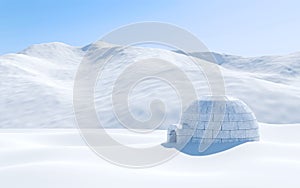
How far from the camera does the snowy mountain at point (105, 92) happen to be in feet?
197

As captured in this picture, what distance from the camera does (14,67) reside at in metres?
97.5

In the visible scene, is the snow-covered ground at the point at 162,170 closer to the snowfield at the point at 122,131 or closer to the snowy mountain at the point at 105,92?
the snowfield at the point at 122,131

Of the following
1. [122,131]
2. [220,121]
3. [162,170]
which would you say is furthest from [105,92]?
[162,170]

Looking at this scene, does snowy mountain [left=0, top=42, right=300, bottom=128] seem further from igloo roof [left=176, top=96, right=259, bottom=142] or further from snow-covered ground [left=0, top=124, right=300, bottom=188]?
snow-covered ground [left=0, top=124, right=300, bottom=188]

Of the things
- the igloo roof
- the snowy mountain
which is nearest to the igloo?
the igloo roof

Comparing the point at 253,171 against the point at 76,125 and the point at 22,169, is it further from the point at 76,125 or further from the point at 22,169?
the point at 76,125

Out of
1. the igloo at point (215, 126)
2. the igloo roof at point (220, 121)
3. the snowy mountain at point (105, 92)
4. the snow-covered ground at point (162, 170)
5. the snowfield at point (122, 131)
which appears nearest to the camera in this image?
the snow-covered ground at point (162, 170)

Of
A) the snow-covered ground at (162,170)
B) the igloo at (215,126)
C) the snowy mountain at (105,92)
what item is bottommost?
the snow-covered ground at (162,170)

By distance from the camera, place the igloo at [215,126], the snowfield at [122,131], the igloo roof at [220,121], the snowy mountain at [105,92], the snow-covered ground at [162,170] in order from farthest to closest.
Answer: the snowy mountain at [105,92] → the igloo roof at [220,121] → the igloo at [215,126] → the snowfield at [122,131] → the snow-covered ground at [162,170]

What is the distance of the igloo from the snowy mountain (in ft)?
89.0

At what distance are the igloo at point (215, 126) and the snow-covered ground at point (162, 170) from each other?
1.66 meters

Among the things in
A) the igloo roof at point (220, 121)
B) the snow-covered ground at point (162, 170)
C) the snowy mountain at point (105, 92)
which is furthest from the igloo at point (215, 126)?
the snowy mountain at point (105, 92)

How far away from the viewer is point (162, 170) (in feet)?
67.6

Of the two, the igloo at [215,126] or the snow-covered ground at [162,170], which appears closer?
the snow-covered ground at [162,170]
